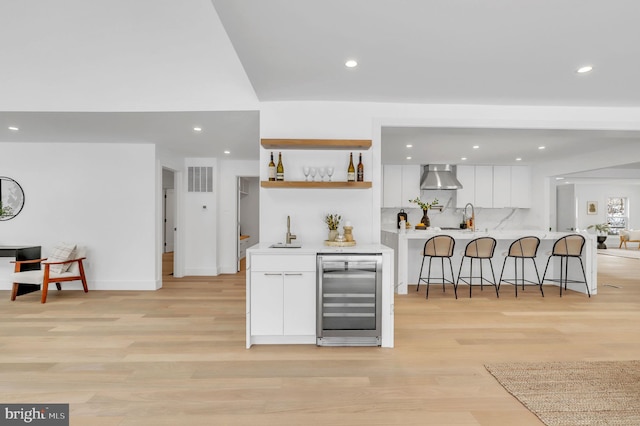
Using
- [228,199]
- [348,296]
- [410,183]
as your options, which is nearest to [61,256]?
[228,199]

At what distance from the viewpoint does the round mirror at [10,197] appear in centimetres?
550

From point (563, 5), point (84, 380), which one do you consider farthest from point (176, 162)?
point (563, 5)

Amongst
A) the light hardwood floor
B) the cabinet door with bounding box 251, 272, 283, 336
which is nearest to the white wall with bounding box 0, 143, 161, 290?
the light hardwood floor

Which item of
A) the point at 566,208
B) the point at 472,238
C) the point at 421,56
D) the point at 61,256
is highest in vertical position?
the point at 421,56

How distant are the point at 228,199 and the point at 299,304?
4.38 m

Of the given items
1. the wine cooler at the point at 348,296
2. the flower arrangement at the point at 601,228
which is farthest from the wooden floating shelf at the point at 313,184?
the flower arrangement at the point at 601,228

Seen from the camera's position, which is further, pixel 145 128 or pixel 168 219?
pixel 168 219

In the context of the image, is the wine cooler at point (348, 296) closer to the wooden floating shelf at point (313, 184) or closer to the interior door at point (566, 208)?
the wooden floating shelf at point (313, 184)

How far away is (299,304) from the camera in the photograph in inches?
125

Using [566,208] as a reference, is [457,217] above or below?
below

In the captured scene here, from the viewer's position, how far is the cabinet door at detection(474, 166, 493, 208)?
7.79 meters

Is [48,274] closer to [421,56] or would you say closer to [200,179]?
[200,179]

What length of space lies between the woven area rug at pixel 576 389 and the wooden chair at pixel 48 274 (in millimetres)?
5444

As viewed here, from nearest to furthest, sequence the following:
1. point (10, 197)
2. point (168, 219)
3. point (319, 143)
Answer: point (319, 143), point (10, 197), point (168, 219)
